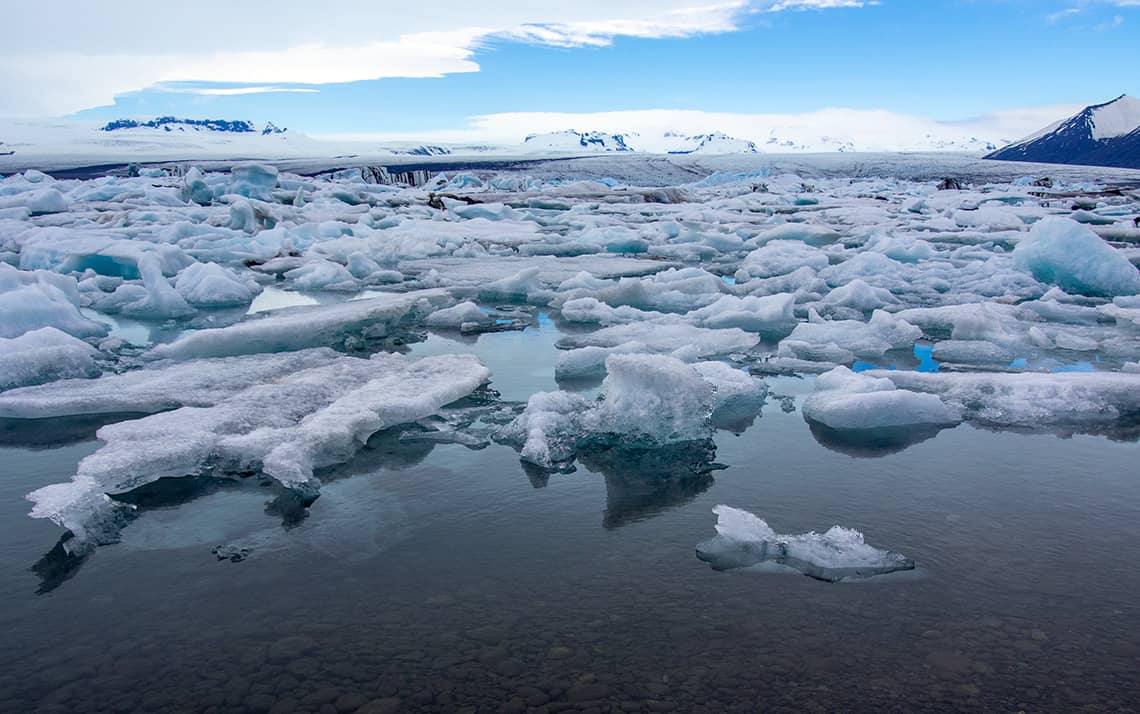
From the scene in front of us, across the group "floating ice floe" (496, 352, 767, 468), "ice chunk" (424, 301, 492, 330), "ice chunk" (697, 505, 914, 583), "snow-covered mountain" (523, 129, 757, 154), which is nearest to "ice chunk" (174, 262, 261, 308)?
"ice chunk" (424, 301, 492, 330)

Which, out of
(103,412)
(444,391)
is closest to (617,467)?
(444,391)

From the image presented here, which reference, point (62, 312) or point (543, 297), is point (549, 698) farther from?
point (543, 297)

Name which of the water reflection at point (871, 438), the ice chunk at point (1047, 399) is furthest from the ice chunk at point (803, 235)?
the water reflection at point (871, 438)

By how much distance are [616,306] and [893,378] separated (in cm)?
319

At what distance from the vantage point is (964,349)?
5.40 meters

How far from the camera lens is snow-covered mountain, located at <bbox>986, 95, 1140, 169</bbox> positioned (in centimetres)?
5841

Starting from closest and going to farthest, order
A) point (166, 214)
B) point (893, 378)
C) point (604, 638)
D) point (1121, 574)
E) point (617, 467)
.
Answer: point (604, 638) < point (1121, 574) < point (617, 467) < point (893, 378) < point (166, 214)

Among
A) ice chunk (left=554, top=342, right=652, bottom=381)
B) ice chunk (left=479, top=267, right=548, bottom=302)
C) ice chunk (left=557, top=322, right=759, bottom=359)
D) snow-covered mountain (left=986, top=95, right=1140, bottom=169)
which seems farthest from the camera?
snow-covered mountain (left=986, top=95, right=1140, bottom=169)

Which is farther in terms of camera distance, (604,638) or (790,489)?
(790,489)

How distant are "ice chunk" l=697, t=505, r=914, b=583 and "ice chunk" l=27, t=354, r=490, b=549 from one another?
1566mm

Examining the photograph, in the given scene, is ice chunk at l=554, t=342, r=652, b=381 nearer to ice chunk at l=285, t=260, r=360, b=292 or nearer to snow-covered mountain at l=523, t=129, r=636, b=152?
ice chunk at l=285, t=260, r=360, b=292

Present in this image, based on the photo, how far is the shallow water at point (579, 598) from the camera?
1978mm

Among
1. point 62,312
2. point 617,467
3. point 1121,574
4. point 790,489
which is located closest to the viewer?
point 1121,574

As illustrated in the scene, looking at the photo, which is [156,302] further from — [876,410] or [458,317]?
[876,410]
